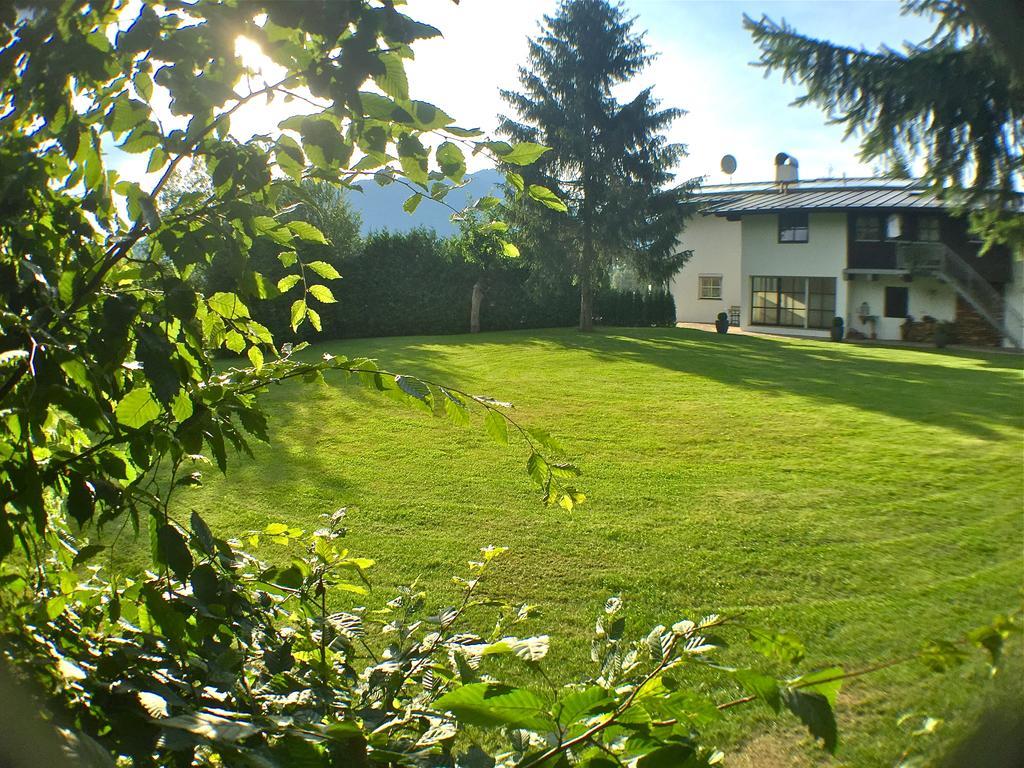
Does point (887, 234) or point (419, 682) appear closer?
point (419, 682)

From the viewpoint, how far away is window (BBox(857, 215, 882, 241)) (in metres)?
26.0

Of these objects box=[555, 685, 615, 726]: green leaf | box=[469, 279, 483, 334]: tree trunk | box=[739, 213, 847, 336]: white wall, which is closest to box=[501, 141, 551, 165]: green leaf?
box=[555, 685, 615, 726]: green leaf

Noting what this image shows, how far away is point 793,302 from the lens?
93.4 ft

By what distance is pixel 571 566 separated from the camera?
4648mm

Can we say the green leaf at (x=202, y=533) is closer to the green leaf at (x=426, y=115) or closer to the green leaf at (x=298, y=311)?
the green leaf at (x=298, y=311)

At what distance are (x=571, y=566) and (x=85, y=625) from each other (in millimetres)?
3388

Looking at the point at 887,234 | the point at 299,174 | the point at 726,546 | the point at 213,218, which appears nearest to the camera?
the point at 213,218

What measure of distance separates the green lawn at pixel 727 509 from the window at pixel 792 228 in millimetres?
16322

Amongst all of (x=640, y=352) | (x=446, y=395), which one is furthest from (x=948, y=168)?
(x=640, y=352)

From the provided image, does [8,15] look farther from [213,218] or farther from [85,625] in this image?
[85,625]

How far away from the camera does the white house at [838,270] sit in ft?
71.2

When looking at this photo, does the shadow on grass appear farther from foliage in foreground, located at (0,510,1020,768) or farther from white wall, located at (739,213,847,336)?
white wall, located at (739,213,847,336)

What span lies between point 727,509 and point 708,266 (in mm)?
25890

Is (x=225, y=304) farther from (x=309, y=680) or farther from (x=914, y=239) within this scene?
(x=914, y=239)
